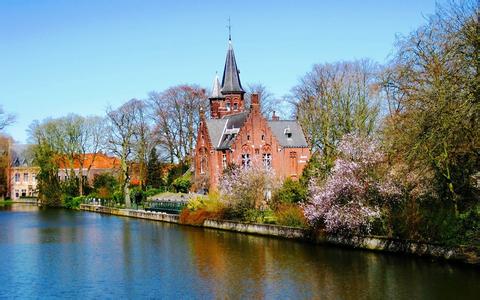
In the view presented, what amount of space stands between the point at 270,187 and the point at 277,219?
412 cm

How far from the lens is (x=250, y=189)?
35406 mm

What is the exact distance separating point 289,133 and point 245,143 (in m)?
4.36

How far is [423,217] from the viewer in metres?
23.8

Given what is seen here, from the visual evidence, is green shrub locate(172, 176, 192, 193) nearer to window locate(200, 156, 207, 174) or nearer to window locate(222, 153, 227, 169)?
window locate(200, 156, 207, 174)

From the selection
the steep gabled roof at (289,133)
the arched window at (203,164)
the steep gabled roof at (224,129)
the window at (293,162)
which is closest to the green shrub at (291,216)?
the steep gabled roof at (224,129)

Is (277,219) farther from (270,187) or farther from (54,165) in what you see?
(54,165)

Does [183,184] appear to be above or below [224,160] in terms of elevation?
below

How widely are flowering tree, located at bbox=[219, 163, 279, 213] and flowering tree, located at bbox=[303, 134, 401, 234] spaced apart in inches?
294

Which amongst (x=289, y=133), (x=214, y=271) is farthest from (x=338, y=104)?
(x=214, y=271)

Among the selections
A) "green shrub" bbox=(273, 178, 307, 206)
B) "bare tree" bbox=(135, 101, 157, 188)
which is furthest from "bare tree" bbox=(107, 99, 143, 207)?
"green shrub" bbox=(273, 178, 307, 206)

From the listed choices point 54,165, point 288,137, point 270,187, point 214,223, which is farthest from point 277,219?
point 54,165

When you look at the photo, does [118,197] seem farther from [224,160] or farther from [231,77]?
[231,77]

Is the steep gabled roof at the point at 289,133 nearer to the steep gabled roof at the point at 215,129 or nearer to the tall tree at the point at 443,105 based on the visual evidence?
the steep gabled roof at the point at 215,129

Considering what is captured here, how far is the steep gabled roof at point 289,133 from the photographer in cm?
4985
